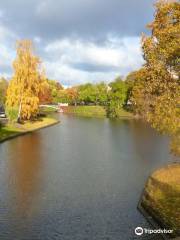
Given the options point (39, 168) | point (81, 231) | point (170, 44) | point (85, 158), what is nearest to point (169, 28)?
point (170, 44)

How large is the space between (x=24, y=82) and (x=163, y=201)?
55.2 meters

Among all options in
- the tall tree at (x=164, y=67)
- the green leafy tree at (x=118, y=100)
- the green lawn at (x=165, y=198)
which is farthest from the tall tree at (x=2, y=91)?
the green lawn at (x=165, y=198)

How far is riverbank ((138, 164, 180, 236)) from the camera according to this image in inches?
757

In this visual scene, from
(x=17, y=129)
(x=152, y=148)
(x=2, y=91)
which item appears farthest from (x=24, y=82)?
(x=2, y=91)

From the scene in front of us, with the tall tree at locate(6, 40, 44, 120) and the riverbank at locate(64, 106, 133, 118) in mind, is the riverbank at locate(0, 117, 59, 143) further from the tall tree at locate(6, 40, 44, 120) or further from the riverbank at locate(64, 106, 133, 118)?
the riverbank at locate(64, 106, 133, 118)

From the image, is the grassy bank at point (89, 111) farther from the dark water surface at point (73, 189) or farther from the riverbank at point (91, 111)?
the dark water surface at point (73, 189)

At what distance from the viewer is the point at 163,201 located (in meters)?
21.9

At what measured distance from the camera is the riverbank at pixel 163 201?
19.2 metres

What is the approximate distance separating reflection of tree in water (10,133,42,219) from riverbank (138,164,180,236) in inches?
260

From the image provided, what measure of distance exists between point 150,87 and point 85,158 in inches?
643

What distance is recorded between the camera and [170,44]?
25625mm

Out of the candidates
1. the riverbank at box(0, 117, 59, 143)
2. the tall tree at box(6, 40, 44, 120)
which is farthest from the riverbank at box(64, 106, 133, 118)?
the tall tree at box(6, 40, 44, 120)

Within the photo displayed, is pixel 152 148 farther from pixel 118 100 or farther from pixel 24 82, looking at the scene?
pixel 118 100

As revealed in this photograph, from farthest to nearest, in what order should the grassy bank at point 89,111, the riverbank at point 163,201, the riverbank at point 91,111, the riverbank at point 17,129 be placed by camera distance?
the grassy bank at point 89,111 → the riverbank at point 91,111 → the riverbank at point 17,129 → the riverbank at point 163,201
